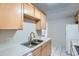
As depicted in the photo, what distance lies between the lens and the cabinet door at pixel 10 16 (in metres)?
2.04

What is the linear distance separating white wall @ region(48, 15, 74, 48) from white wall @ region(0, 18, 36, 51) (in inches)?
28.9

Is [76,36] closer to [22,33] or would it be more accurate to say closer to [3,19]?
[22,33]

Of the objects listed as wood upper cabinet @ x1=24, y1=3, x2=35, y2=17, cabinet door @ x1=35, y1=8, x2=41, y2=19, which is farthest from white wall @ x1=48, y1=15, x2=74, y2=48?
cabinet door @ x1=35, y1=8, x2=41, y2=19

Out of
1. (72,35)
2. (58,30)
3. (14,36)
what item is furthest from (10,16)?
(72,35)

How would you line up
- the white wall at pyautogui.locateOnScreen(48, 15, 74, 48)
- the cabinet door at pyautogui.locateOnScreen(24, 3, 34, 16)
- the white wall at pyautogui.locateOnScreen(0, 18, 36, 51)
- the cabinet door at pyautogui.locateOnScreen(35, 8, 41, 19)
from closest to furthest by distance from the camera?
the white wall at pyautogui.locateOnScreen(0, 18, 36, 51), the cabinet door at pyautogui.locateOnScreen(24, 3, 34, 16), the white wall at pyautogui.locateOnScreen(48, 15, 74, 48), the cabinet door at pyautogui.locateOnScreen(35, 8, 41, 19)

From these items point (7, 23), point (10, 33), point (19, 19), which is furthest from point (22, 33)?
point (7, 23)

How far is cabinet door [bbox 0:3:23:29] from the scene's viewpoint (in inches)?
80.1

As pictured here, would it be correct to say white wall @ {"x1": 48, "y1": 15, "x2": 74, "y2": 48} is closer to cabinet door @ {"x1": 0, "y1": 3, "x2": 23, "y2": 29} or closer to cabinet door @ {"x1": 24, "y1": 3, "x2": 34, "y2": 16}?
cabinet door @ {"x1": 24, "y1": 3, "x2": 34, "y2": 16}

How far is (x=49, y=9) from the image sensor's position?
2721 millimetres

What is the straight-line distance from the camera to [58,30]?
295 centimetres

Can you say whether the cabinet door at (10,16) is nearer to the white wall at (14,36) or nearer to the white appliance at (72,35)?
the white wall at (14,36)

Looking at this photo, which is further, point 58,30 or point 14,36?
point 58,30

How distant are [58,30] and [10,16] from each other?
1.20 meters

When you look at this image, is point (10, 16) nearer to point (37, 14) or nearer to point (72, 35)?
point (37, 14)
